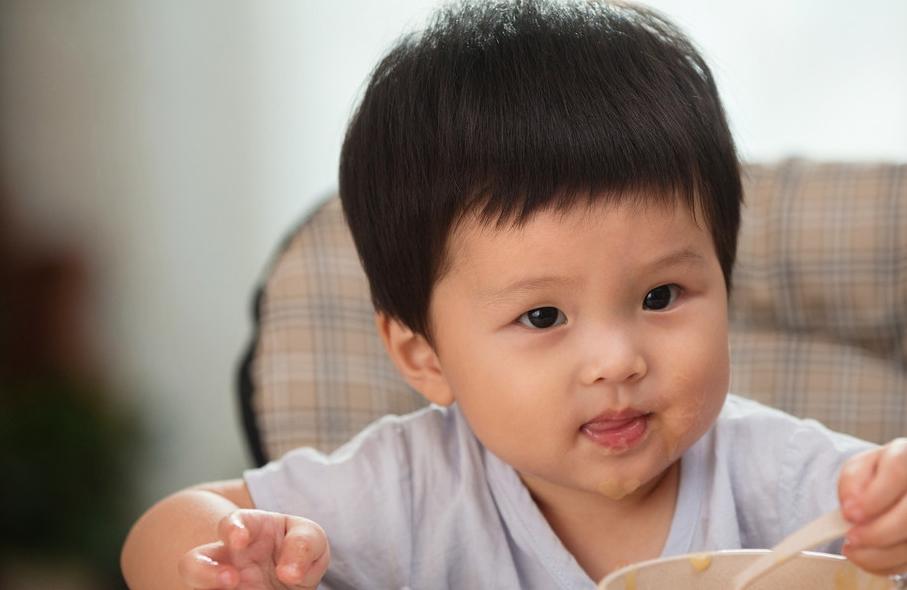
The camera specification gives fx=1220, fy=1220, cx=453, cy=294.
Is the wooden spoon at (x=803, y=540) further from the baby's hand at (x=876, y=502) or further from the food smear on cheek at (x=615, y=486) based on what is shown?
the food smear on cheek at (x=615, y=486)

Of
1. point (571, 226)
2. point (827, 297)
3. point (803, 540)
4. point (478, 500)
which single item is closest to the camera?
point (803, 540)

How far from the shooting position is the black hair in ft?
3.15

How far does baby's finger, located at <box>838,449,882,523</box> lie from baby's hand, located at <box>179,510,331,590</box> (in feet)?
1.19

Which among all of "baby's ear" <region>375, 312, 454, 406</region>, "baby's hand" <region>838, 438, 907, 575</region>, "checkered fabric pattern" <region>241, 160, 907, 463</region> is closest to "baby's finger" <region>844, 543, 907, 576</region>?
"baby's hand" <region>838, 438, 907, 575</region>

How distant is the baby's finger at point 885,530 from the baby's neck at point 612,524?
1.15 feet

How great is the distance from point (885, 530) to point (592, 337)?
0.27m

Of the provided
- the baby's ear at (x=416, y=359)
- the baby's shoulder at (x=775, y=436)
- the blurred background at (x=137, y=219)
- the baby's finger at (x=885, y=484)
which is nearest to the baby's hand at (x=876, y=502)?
the baby's finger at (x=885, y=484)

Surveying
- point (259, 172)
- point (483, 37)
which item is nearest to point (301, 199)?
point (259, 172)

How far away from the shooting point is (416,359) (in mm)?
1149

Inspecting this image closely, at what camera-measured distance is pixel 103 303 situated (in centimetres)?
269

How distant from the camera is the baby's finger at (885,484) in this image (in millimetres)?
779

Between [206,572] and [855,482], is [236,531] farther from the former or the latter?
[855,482]

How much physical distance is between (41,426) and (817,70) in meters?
1.60

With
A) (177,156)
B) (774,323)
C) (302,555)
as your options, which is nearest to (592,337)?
(302,555)
